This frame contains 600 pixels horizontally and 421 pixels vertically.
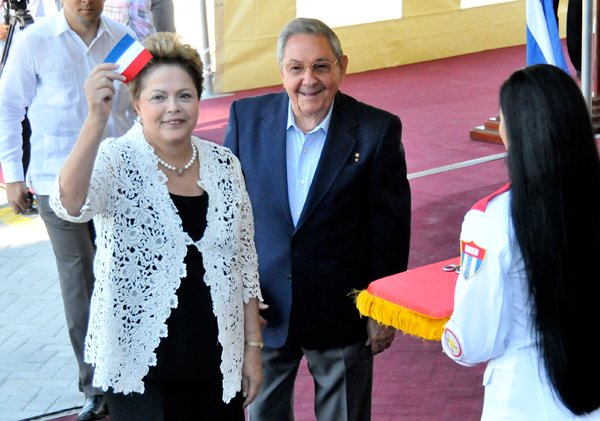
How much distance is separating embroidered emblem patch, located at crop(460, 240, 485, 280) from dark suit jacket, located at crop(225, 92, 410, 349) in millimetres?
795

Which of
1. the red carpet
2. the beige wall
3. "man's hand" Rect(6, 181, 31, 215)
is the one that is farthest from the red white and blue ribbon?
the beige wall

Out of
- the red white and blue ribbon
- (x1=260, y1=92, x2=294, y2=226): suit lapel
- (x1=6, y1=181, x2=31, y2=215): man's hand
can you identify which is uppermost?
the red white and blue ribbon

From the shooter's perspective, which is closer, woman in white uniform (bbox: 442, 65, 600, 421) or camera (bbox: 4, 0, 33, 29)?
woman in white uniform (bbox: 442, 65, 600, 421)

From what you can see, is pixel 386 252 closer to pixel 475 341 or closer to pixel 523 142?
pixel 475 341

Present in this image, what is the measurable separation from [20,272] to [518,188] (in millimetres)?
4621

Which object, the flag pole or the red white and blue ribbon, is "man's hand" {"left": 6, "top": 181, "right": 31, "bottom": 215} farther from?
Answer: the flag pole

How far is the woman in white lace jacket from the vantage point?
84.7 inches

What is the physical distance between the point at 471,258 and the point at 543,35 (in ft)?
16.0

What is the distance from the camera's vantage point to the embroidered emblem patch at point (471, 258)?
190 cm

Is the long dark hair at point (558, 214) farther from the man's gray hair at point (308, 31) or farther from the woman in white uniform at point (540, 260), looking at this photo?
the man's gray hair at point (308, 31)

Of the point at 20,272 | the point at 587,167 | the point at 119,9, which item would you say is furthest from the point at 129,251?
the point at 119,9

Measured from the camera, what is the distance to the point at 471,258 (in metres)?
1.92

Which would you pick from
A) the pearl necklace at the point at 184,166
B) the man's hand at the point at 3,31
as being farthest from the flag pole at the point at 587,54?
the pearl necklace at the point at 184,166

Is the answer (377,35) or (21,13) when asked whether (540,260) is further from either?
(377,35)
